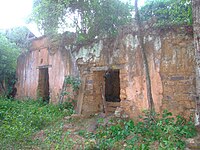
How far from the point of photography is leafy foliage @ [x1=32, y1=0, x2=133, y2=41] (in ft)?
25.2

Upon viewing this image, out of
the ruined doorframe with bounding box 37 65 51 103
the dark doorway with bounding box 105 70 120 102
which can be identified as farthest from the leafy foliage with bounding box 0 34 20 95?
the dark doorway with bounding box 105 70 120 102

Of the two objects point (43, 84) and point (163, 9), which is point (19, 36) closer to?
point (43, 84)

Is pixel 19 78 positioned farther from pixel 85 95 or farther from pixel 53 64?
pixel 85 95

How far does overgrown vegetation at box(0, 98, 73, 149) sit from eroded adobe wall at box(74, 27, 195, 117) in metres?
1.19

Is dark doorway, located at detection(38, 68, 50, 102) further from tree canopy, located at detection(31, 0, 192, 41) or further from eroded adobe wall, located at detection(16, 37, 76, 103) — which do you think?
tree canopy, located at detection(31, 0, 192, 41)

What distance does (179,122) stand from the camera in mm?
5188

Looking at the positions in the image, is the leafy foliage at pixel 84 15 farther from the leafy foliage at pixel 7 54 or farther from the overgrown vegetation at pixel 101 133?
the overgrown vegetation at pixel 101 133

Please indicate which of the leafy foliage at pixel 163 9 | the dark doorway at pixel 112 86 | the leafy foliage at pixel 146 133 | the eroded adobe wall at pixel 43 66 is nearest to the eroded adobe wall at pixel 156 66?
the leafy foliage at pixel 146 133

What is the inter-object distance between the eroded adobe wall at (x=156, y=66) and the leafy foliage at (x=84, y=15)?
998 mm

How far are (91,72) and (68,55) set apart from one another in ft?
4.98

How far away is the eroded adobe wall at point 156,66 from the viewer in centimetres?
531

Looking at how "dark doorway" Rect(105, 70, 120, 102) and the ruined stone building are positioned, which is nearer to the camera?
the ruined stone building

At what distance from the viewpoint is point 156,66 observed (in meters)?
5.72

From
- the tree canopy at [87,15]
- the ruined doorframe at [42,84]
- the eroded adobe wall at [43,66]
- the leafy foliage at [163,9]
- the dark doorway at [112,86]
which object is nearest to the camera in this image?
the tree canopy at [87,15]
